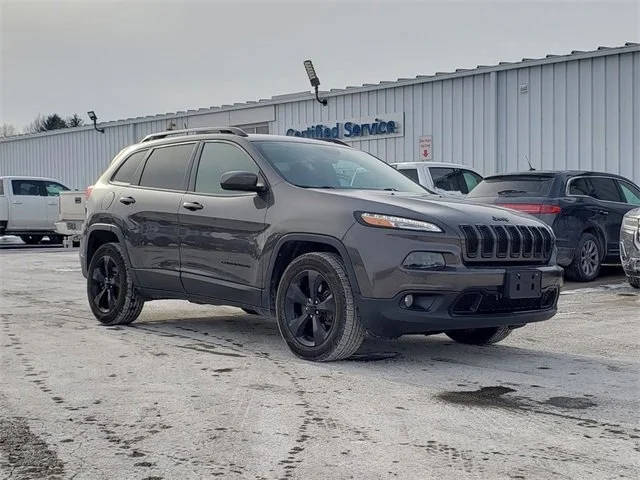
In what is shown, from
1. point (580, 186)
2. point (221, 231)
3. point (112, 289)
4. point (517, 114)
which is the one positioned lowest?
point (112, 289)

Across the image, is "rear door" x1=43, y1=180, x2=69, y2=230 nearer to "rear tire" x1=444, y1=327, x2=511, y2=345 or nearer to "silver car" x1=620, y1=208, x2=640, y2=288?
"silver car" x1=620, y1=208, x2=640, y2=288

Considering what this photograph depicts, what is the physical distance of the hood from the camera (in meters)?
5.66

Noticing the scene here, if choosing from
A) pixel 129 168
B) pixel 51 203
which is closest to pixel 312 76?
pixel 51 203

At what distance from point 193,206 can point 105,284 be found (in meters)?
1.48

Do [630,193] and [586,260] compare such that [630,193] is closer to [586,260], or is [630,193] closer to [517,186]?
[586,260]

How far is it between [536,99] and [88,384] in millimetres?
15844

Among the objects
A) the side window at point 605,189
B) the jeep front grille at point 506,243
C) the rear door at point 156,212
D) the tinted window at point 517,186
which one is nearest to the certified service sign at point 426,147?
the side window at point 605,189

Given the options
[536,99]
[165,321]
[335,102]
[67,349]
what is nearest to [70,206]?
[335,102]

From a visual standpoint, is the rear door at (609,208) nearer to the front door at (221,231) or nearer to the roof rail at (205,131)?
the roof rail at (205,131)

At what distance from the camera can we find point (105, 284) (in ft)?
25.6

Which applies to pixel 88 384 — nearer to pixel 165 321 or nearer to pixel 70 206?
pixel 165 321

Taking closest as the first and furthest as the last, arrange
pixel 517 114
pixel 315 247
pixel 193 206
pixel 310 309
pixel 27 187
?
pixel 310 309 < pixel 315 247 < pixel 193 206 < pixel 517 114 < pixel 27 187

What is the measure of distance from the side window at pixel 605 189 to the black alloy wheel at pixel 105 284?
6.94 m

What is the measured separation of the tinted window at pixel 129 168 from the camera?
7844 mm
